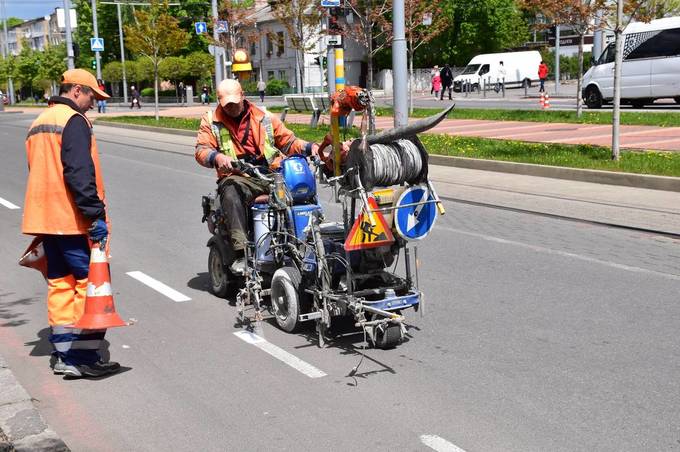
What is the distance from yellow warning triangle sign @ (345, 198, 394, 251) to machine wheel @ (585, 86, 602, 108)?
26611mm

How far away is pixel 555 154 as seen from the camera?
16.0 metres

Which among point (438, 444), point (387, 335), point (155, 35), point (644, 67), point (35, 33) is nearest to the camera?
point (438, 444)

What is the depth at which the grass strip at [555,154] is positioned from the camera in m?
13.7

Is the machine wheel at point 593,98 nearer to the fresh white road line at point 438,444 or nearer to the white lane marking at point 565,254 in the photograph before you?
the white lane marking at point 565,254

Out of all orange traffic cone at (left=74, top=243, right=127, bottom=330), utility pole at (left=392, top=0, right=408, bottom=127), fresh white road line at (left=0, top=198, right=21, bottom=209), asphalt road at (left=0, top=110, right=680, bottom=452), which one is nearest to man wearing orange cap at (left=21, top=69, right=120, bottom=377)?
orange traffic cone at (left=74, top=243, right=127, bottom=330)

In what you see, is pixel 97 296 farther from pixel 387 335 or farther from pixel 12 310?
pixel 12 310

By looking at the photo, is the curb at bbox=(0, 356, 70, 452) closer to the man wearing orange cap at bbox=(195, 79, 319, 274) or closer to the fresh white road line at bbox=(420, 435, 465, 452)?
the fresh white road line at bbox=(420, 435, 465, 452)

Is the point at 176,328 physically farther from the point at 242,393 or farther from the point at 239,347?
the point at 242,393

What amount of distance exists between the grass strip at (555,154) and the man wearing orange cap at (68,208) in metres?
10.0

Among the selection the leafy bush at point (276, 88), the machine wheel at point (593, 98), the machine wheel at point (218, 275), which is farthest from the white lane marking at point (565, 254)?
the leafy bush at point (276, 88)

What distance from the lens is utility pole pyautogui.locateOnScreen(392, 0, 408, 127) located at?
56.6 feet

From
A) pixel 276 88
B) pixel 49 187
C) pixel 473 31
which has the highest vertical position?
pixel 473 31

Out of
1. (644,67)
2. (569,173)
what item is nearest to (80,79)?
(569,173)

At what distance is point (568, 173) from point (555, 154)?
211 cm
